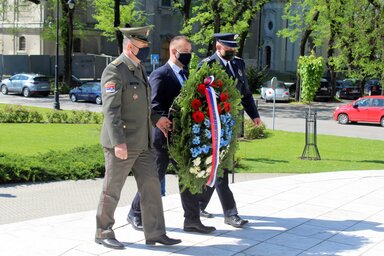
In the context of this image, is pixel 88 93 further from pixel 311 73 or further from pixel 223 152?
pixel 223 152

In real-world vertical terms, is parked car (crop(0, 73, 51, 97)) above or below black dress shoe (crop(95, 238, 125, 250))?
above

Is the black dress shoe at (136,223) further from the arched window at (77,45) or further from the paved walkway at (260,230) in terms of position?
the arched window at (77,45)

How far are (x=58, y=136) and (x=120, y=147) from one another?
46.2 ft

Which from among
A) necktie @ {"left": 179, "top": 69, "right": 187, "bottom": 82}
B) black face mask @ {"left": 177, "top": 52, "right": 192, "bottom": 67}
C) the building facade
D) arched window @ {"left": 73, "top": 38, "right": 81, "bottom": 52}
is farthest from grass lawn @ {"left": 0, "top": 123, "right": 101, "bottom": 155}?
arched window @ {"left": 73, "top": 38, "right": 81, "bottom": 52}

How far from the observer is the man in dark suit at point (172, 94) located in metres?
Result: 6.82

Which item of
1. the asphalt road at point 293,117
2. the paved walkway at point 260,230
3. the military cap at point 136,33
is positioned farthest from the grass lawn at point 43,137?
the military cap at point 136,33

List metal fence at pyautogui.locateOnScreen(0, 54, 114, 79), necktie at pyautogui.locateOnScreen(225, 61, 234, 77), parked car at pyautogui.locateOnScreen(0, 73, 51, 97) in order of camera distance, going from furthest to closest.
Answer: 1. metal fence at pyautogui.locateOnScreen(0, 54, 114, 79)
2. parked car at pyautogui.locateOnScreen(0, 73, 51, 97)
3. necktie at pyautogui.locateOnScreen(225, 61, 234, 77)

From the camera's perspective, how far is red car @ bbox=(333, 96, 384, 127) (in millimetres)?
29938

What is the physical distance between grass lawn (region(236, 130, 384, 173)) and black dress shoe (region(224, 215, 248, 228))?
20.1 feet

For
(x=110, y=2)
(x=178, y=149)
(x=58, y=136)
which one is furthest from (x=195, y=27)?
(x=178, y=149)

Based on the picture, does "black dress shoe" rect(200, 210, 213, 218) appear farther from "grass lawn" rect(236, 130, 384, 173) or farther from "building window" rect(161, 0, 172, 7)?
"building window" rect(161, 0, 172, 7)

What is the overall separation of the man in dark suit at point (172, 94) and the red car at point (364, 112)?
81.1 feet

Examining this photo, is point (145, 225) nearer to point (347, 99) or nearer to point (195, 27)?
point (347, 99)

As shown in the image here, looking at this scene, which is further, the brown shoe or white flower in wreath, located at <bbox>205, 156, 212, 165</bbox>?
the brown shoe
